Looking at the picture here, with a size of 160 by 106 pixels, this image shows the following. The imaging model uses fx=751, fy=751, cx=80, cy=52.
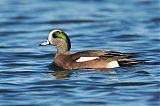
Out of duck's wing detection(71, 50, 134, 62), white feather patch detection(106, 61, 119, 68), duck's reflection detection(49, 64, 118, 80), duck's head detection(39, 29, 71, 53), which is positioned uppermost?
duck's head detection(39, 29, 71, 53)

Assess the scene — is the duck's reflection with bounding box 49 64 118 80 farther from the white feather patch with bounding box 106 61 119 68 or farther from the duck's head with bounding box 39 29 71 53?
the duck's head with bounding box 39 29 71 53

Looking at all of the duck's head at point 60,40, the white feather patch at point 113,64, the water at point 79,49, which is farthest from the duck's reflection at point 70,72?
the duck's head at point 60,40

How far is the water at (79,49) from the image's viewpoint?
13.1m

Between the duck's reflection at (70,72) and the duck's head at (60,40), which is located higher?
the duck's head at (60,40)

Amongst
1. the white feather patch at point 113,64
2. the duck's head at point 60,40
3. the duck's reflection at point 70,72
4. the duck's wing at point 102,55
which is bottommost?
the duck's reflection at point 70,72

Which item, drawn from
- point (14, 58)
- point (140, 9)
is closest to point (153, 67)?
point (14, 58)

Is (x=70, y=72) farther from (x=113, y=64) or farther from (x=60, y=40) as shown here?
(x=60, y=40)

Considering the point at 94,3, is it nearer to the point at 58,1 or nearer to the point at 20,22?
the point at 58,1

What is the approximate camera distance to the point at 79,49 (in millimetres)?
18875

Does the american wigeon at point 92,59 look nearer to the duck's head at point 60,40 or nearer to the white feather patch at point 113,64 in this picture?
the white feather patch at point 113,64

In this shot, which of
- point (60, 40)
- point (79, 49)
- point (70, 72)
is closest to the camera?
point (70, 72)

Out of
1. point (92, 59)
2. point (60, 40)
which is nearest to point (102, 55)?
point (92, 59)

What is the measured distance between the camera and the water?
13070 millimetres

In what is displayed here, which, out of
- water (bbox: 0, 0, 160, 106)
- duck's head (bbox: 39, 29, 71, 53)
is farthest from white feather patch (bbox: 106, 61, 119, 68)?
duck's head (bbox: 39, 29, 71, 53)
